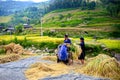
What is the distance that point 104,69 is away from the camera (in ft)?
39.1

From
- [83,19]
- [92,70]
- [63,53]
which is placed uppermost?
[63,53]

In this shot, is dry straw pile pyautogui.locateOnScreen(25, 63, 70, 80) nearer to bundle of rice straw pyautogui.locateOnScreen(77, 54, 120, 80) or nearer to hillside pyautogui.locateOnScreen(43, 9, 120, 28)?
bundle of rice straw pyautogui.locateOnScreen(77, 54, 120, 80)

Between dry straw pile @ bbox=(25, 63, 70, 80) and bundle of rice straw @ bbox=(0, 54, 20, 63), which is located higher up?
dry straw pile @ bbox=(25, 63, 70, 80)

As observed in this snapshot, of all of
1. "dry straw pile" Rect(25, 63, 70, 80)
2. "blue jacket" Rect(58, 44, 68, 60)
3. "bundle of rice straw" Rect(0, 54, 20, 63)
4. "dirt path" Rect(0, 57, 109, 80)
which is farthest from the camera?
"bundle of rice straw" Rect(0, 54, 20, 63)

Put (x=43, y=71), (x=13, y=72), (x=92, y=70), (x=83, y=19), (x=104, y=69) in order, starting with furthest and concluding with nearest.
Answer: (x=83, y=19) → (x=13, y=72) → (x=43, y=71) → (x=92, y=70) → (x=104, y=69)

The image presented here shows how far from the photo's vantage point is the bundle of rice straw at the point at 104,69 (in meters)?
11.8

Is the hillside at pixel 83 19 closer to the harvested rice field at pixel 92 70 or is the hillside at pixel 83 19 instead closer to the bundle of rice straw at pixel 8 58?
the bundle of rice straw at pixel 8 58

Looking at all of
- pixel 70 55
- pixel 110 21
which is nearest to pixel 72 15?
pixel 110 21

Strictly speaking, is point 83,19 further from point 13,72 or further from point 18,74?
point 18,74

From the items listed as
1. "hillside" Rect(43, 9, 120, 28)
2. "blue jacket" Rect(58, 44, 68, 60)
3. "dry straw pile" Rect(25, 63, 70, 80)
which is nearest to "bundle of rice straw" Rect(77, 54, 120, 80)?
"dry straw pile" Rect(25, 63, 70, 80)

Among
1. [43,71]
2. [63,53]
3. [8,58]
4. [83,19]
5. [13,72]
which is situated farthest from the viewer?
[83,19]

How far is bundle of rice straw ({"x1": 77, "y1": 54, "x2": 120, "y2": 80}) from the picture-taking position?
464 inches

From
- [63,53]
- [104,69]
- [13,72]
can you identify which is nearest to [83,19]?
[63,53]

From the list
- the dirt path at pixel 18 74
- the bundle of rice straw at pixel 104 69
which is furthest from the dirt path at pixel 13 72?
the bundle of rice straw at pixel 104 69
